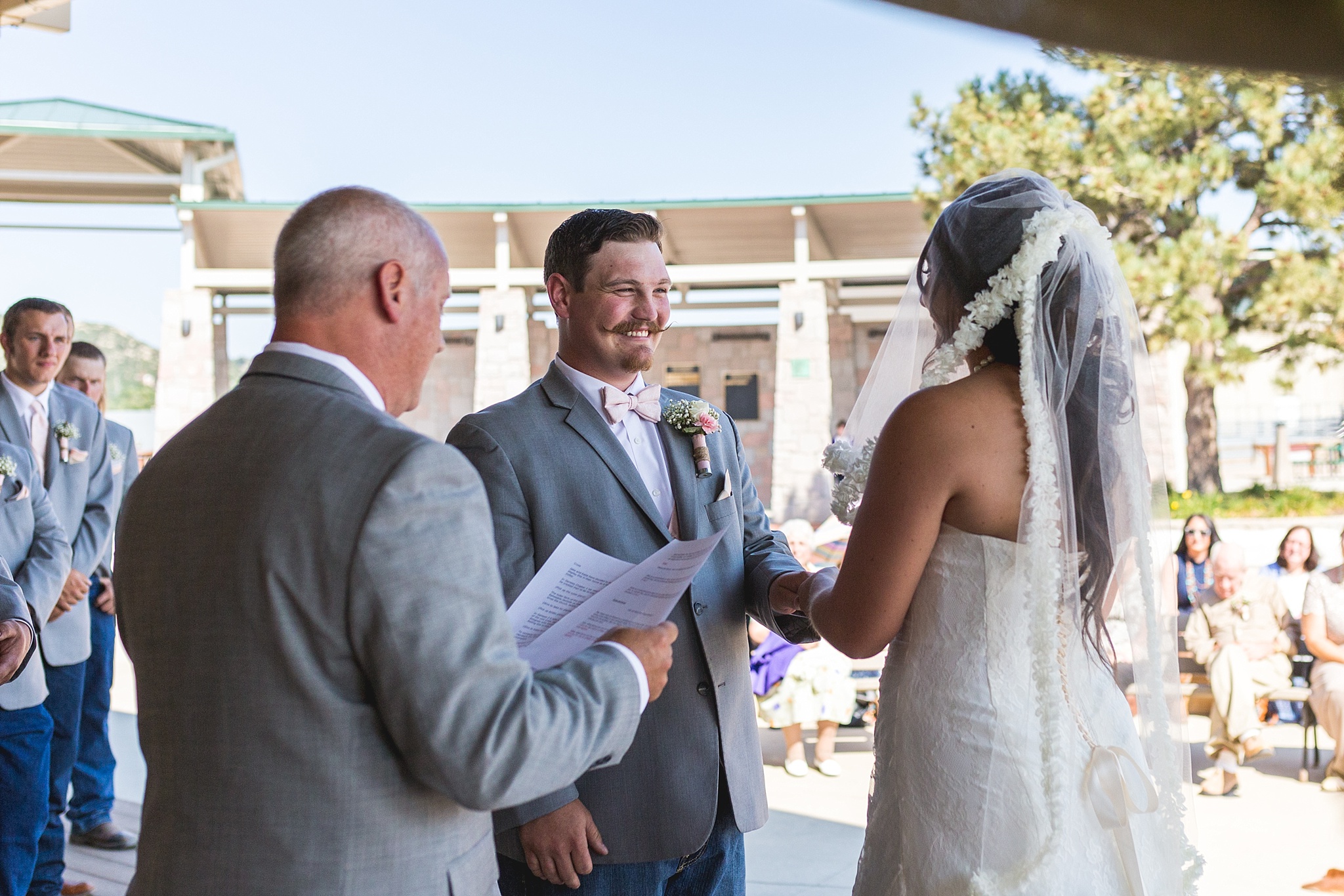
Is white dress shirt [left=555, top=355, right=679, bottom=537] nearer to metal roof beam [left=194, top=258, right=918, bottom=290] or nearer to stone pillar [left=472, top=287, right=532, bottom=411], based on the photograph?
metal roof beam [left=194, top=258, right=918, bottom=290]

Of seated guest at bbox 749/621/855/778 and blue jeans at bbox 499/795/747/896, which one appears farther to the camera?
seated guest at bbox 749/621/855/778

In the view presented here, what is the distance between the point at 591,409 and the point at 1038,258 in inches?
37.5

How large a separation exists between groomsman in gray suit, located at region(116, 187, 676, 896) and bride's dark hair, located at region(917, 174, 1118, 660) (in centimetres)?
98

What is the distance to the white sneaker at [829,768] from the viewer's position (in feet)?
20.8

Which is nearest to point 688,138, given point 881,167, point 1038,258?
point 881,167

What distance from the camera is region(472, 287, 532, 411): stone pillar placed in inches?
752

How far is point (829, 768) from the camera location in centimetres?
639

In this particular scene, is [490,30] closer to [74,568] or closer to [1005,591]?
[74,568]

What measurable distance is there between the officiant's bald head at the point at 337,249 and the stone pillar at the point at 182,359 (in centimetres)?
1867

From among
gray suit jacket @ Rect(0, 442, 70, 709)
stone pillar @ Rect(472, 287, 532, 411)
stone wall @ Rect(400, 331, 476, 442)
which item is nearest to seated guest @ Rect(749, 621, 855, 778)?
gray suit jacket @ Rect(0, 442, 70, 709)

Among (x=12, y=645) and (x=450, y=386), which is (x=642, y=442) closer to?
(x=12, y=645)

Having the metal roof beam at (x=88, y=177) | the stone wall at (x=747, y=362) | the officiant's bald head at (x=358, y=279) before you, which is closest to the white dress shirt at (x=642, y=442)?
the officiant's bald head at (x=358, y=279)

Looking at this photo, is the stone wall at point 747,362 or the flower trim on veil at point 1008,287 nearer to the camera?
the flower trim on veil at point 1008,287

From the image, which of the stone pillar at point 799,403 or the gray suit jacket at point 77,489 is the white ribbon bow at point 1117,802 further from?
the stone pillar at point 799,403
